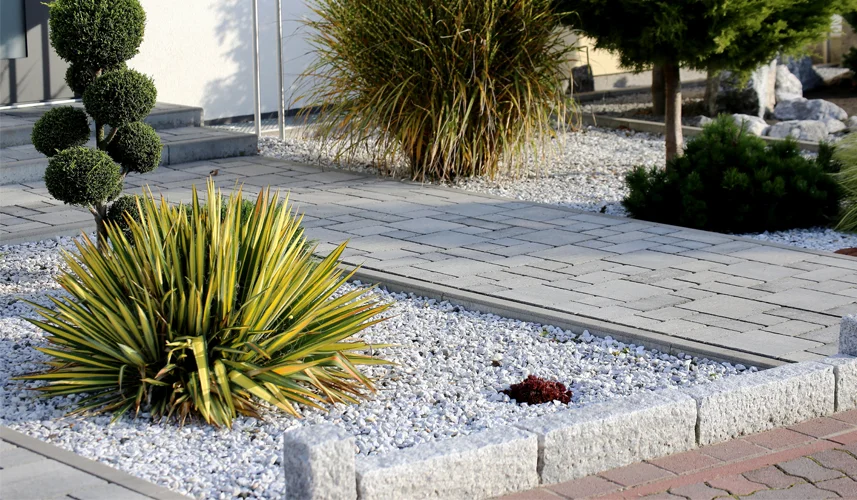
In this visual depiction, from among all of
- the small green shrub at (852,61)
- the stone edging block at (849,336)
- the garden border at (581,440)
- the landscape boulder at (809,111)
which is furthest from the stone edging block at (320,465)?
the small green shrub at (852,61)

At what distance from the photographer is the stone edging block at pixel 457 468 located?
10.7ft

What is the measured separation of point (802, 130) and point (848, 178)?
4.25 metres

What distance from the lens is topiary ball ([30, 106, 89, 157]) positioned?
5.93 metres

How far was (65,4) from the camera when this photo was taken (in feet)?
18.8

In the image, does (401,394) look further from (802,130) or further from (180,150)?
(802,130)

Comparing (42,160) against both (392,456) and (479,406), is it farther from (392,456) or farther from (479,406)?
(392,456)

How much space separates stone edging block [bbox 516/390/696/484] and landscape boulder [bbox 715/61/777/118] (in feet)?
33.4

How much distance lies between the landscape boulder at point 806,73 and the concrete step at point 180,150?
9.44m

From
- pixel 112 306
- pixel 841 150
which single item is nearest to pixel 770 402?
pixel 112 306

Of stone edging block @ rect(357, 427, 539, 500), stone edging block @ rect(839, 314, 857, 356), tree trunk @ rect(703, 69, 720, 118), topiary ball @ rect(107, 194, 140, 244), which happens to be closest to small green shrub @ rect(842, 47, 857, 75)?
tree trunk @ rect(703, 69, 720, 118)

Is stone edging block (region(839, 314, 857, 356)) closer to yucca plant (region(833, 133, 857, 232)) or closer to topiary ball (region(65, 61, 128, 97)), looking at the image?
yucca plant (region(833, 133, 857, 232))

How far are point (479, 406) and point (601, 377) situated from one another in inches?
25.8

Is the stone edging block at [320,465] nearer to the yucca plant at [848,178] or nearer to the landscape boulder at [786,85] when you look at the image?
the yucca plant at [848,178]

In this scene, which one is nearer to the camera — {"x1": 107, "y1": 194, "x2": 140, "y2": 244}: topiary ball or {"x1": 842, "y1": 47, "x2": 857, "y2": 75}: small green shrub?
{"x1": 107, "y1": 194, "x2": 140, "y2": 244}: topiary ball
